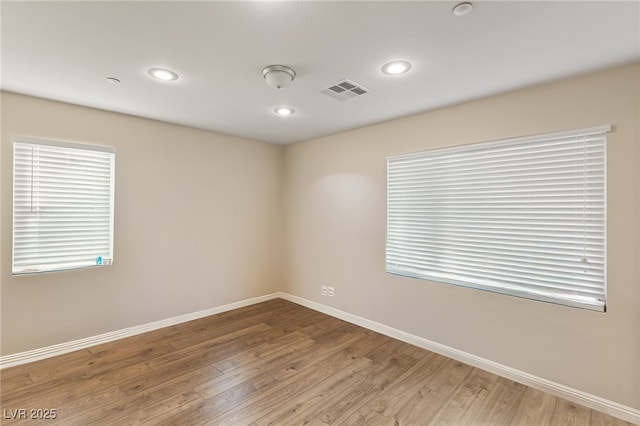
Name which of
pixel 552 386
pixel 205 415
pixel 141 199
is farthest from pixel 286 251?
pixel 552 386

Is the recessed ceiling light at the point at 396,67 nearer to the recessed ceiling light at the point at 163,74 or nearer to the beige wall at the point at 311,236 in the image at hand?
the beige wall at the point at 311,236

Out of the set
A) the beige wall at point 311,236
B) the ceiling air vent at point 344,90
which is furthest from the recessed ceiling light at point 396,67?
the beige wall at point 311,236

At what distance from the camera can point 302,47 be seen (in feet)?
6.04

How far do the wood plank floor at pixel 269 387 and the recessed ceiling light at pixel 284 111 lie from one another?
253 centimetres

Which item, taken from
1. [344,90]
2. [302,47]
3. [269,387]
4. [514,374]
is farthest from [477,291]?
[302,47]

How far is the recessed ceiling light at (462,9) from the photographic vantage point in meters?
1.44

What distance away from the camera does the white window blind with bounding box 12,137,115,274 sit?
2.66 metres

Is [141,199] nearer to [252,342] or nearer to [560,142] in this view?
[252,342]

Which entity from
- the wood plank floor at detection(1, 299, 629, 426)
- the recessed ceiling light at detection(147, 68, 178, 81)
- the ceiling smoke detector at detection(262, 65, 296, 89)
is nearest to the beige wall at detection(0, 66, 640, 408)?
the wood plank floor at detection(1, 299, 629, 426)

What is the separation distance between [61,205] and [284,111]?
Answer: 244cm

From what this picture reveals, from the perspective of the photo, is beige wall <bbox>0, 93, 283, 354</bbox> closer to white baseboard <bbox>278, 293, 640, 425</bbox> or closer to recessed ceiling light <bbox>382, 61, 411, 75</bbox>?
white baseboard <bbox>278, 293, 640, 425</bbox>

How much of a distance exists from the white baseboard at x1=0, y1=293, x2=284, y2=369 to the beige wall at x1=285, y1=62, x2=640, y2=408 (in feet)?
4.68

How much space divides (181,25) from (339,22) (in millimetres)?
900

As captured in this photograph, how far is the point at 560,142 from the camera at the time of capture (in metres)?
2.29
